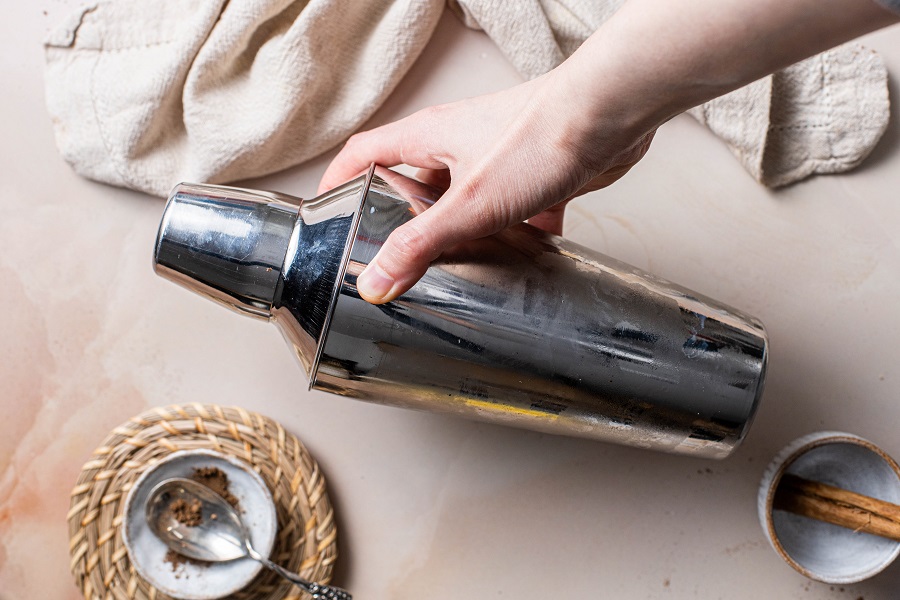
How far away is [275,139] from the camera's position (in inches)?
32.3

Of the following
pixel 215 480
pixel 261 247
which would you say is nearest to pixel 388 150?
pixel 261 247

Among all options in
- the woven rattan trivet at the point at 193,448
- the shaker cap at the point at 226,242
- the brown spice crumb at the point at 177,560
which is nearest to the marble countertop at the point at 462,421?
the woven rattan trivet at the point at 193,448

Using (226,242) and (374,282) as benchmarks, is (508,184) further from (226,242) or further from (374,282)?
(226,242)

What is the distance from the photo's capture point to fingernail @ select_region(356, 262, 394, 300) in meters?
0.54

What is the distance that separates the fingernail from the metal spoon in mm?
408

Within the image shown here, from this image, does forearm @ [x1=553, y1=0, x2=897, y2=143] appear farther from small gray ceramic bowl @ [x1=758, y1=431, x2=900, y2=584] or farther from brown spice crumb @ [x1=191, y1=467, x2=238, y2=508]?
brown spice crumb @ [x1=191, y1=467, x2=238, y2=508]

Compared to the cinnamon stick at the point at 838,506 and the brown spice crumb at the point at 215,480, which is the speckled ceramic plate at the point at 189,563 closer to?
the brown spice crumb at the point at 215,480

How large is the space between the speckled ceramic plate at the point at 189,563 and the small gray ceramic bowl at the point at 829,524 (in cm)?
58

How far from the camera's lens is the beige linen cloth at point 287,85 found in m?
0.81

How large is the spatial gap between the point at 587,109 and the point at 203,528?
0.64 metres

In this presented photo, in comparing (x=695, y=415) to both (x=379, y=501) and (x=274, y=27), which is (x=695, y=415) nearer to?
(x=379, y=501)

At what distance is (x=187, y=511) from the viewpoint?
808mm

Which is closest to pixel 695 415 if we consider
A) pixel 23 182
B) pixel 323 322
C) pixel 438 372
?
pixel 438 372

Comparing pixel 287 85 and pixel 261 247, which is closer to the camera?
pixel 261 247
